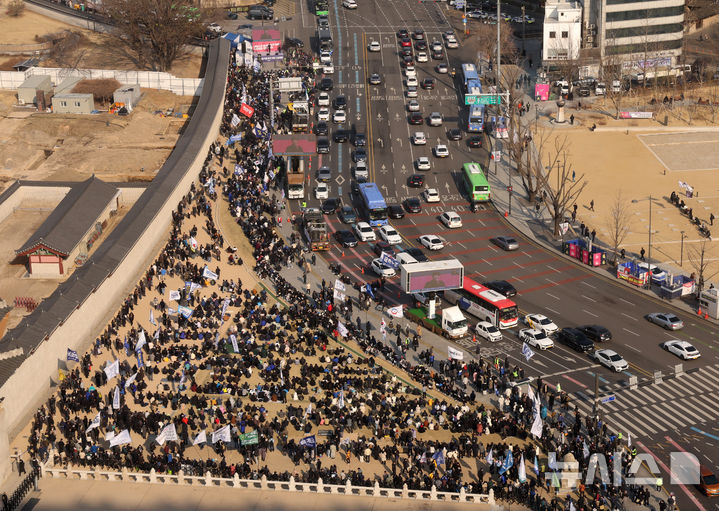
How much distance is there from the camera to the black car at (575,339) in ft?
294

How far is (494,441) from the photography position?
76.9 metres

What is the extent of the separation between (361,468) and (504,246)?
40324mm

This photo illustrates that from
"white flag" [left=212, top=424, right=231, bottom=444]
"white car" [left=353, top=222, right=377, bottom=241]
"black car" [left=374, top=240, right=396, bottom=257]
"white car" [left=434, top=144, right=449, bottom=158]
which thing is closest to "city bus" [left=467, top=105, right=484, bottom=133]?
"white car" [left=434, top=144, right=449, bottom=158]

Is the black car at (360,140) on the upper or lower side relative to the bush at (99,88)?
lower

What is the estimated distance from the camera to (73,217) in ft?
334

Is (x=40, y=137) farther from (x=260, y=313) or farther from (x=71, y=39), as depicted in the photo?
(x=260, y=313)

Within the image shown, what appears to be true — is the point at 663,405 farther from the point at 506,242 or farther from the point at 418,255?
the point at 506,242

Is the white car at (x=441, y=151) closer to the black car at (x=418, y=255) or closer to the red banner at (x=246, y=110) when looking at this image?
the red banner at (x=246, y=110)

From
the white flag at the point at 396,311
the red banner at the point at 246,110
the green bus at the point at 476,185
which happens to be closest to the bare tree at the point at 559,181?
the green bus at the point at 476,185

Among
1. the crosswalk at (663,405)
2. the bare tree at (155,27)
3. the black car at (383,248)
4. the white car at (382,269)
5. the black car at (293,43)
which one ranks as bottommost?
the crosswalk at (663,405)

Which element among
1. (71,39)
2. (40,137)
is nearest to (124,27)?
(71,39)

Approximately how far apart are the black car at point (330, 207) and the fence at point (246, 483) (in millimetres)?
48442

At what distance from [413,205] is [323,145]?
18.2 metres

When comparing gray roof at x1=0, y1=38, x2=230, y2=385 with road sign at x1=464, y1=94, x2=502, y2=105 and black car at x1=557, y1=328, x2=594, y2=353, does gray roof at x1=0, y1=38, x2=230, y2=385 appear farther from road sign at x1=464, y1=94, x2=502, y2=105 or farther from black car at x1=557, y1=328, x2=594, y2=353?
black car at x1=557, y1=328, x2=594, y2=353
